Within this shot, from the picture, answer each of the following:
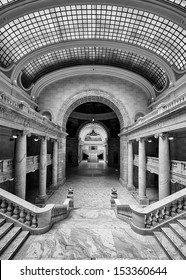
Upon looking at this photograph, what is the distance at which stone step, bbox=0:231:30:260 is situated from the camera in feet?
15.1

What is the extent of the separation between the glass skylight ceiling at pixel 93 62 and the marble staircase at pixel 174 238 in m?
15.2

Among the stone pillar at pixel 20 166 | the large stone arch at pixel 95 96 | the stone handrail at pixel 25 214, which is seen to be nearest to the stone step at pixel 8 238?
the stone handrail at pixel 25 214

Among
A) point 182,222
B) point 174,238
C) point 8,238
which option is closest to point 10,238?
point 8,238

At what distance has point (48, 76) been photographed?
60.0 ft

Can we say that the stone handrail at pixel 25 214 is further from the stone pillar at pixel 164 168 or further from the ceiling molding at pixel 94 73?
the ceiling molding at pixel 94 73

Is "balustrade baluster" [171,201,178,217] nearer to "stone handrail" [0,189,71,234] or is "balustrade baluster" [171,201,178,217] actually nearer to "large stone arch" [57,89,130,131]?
"stone handrail" [0,189,71,234]

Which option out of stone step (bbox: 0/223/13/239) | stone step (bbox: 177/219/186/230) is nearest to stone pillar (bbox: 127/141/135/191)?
stone step (bbox: 177/219/186/230)

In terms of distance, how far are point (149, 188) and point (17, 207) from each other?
15963 millimetres

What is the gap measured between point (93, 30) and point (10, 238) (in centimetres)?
1766

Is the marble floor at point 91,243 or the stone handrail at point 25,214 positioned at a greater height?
the stone handrail at point 25,214

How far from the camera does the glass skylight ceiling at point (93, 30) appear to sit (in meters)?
12.2

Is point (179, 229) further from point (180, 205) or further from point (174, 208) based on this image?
point (180, 205)

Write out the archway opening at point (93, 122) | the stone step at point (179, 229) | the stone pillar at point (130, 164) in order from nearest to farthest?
the stone step at point (179, 229), the stone pillar at point (130, 164), the archway opening at point (93, 122)
